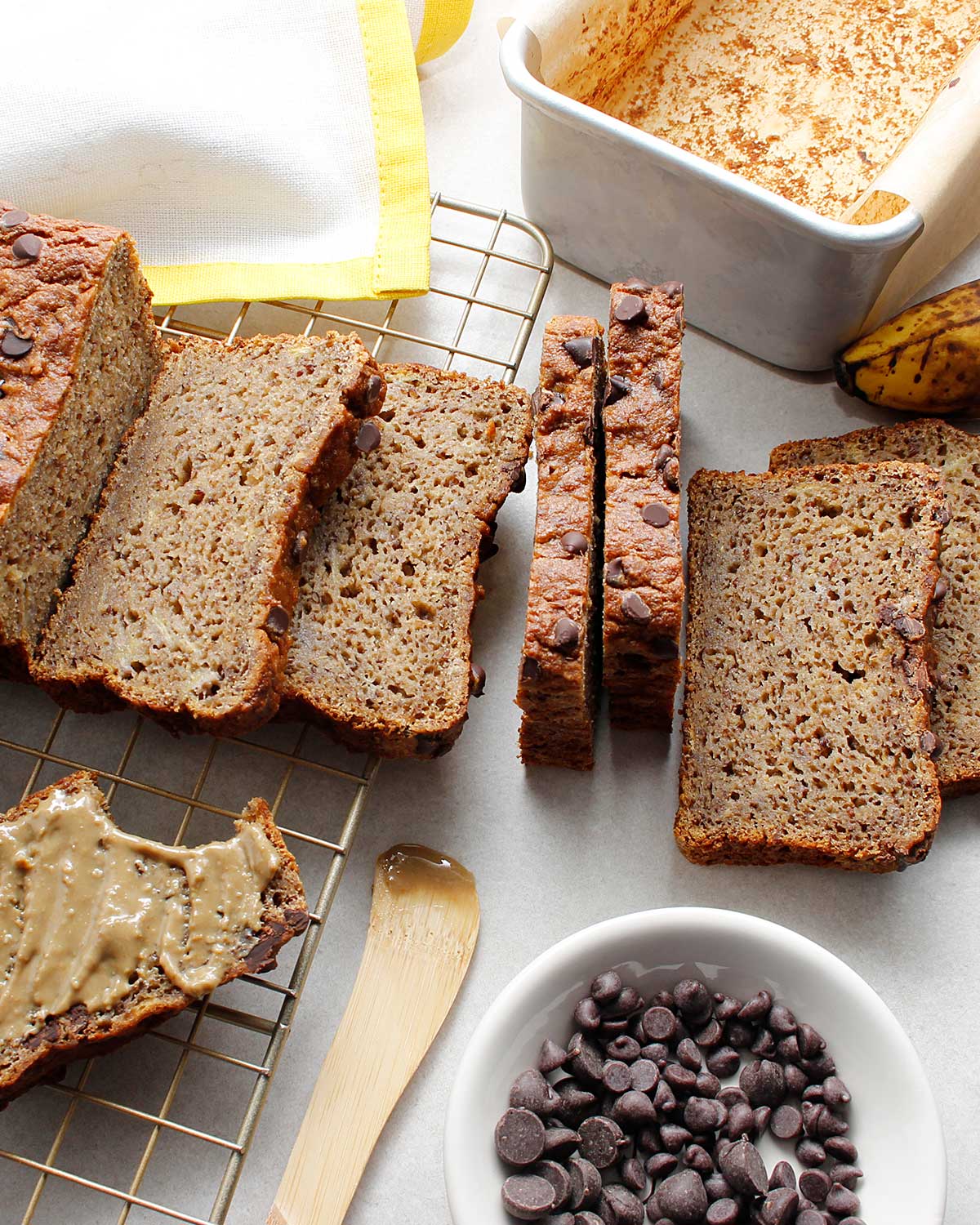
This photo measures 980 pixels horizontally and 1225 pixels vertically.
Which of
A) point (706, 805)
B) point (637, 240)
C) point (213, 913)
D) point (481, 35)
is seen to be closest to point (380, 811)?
point (213, 913)

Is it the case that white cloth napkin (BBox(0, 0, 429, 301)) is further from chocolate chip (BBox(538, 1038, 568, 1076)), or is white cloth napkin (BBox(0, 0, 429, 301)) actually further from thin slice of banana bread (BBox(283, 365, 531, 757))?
chocolate chip (BBox(538, 1038, 568, 1076))

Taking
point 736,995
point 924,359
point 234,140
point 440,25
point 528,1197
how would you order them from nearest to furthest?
point 528,1197 < point 736,995 < point 924,359 < point 234,140 < point 440,25

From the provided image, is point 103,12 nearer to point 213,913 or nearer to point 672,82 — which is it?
point 672,82

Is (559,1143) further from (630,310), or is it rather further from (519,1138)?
(630,310)

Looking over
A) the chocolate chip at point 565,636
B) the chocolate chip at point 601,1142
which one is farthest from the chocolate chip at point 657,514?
the chocolate chip at point 601,1142

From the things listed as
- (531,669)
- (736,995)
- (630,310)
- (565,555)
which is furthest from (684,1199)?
(630,310)
